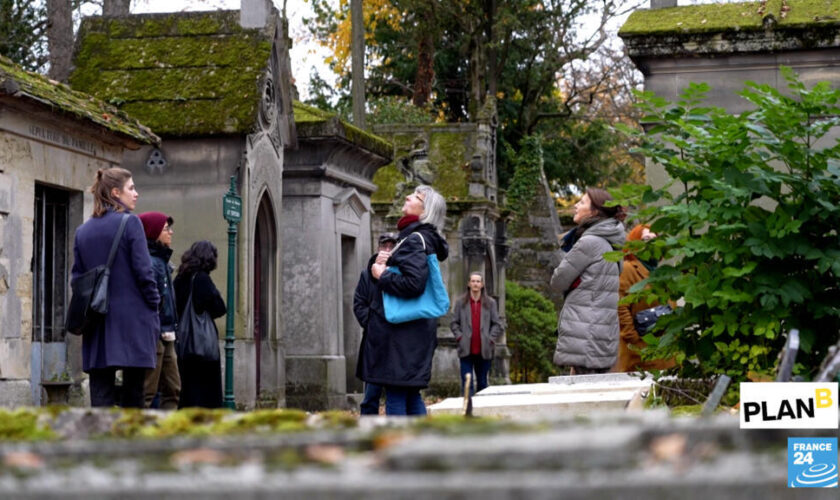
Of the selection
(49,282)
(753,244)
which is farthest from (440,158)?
(753,244)

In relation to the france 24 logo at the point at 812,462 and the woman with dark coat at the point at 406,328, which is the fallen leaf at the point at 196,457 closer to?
the france 24 logo at the point at 812,462

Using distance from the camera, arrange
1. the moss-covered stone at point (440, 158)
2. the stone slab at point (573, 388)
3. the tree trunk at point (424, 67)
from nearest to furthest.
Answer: the stone slab at point (573, 388) < the moss-covered stone at point (440, 158) < the tree trunk at point (424, 67)

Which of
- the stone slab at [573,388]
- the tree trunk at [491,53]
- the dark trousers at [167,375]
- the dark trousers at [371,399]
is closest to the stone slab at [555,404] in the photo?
the stone slab at [573,388]

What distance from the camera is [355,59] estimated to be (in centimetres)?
2619

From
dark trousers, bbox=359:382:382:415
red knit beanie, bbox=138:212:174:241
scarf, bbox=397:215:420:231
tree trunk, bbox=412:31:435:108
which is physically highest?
tree trunk, bbox=412:31:435:108

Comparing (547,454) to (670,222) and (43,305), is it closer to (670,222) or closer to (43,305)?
(670,222)

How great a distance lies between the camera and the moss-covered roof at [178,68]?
14.4 metres

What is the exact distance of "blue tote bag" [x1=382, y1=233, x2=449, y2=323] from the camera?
28.0 feet

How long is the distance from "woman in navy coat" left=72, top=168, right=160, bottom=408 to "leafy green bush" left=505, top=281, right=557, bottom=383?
18.8m

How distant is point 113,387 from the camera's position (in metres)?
8.56

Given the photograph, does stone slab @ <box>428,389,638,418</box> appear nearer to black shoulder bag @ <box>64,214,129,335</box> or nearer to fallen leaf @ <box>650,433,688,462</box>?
black shoulder bag @ <box>64,214,129,335</box>

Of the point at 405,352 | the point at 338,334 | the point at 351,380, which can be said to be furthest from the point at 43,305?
the point at 351,380

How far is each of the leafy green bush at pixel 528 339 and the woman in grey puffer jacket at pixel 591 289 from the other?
17272mm

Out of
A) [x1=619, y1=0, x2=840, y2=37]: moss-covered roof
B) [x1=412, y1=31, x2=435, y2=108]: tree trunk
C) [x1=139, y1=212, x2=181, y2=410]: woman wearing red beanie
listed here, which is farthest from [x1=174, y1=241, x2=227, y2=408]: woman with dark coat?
[x1=412, y1=31, x2=435, y2=108]: tree trunk
